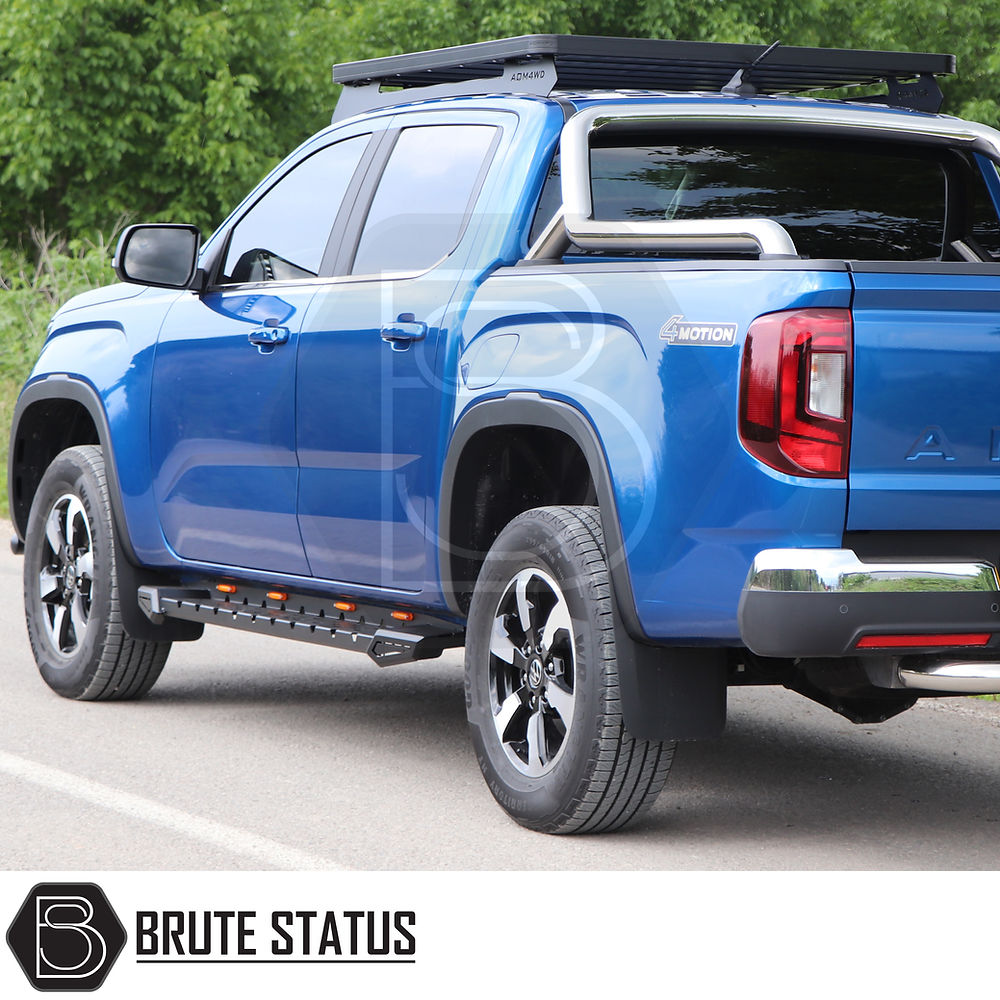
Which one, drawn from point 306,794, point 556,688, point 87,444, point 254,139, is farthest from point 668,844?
point 254,139

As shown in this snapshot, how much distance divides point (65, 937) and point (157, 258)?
9.77 ft

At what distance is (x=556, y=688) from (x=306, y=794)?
0.97m

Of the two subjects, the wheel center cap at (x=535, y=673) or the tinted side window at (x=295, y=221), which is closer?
the wheel center cap at (x=535, y=673)

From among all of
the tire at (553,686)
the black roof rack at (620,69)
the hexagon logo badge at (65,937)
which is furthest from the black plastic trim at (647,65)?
the hexagon logo badge at (65,937)

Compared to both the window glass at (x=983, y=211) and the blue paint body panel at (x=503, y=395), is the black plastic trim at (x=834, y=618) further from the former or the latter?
the window glass at (x=983, y=211)

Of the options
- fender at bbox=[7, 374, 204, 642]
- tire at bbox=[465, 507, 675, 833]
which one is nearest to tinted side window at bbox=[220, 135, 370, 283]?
fender at bbox=[7, 374, 204, 642]

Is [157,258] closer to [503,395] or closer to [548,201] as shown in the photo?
[548,201]

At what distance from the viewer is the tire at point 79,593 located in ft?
22.2

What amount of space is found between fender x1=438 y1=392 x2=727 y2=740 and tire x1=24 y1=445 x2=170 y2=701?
263cm

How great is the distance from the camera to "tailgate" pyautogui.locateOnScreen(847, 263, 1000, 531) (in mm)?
4164

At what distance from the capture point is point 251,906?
4125 millimetres

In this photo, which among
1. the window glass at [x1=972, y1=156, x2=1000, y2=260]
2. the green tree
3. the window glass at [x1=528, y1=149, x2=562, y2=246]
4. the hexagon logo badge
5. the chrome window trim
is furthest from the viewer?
the green tree

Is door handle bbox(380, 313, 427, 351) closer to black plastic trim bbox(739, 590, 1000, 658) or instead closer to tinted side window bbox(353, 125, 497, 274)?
tinted side window bbox(353, 125, 497, 274)

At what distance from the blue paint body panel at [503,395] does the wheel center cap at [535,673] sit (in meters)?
0.45
